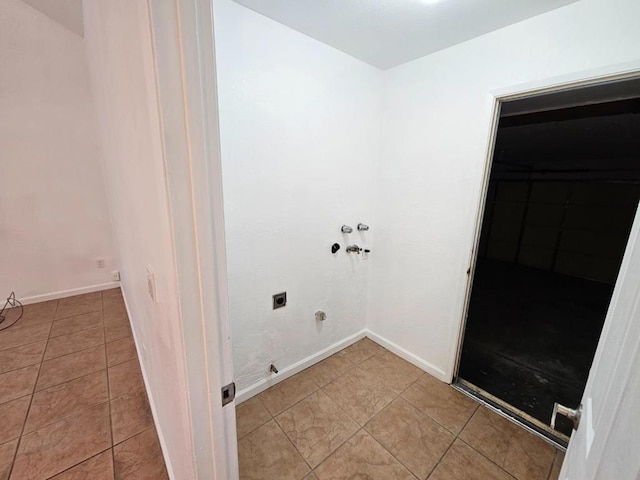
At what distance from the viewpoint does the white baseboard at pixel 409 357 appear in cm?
208

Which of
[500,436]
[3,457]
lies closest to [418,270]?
[500,436]

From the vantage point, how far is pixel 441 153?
1.88 meters

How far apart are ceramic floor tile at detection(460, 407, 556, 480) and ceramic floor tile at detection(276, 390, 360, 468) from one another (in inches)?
29.9

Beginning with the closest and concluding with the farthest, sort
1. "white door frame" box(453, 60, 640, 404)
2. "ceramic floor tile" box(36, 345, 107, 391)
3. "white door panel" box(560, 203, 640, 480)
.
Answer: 1. "white door panel" box(560, 203, 640, 480)
2. "white door frame" box(453, 60, 640, 404)
3. "ceramic floor tile" box(36, 345, 107, 391)

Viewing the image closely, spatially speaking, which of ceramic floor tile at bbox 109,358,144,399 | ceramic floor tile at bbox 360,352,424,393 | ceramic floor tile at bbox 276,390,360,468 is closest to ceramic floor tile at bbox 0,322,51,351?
ceramic floor tile at bbox 109,358,144,399

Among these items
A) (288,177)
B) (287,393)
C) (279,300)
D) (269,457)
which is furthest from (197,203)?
(287,393)

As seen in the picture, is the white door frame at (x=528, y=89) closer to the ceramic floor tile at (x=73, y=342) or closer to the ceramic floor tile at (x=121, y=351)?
the ceramic floor tile at (x=121, y=351)

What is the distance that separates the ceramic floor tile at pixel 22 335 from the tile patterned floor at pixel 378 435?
2053 millimetres

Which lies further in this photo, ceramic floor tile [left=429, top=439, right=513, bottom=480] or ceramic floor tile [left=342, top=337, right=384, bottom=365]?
ceramic floor tile [left=342, top=337, right=384, bottom=365]

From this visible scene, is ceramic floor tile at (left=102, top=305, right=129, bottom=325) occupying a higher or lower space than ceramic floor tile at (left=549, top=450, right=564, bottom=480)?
higher

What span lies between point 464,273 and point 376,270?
78 cm

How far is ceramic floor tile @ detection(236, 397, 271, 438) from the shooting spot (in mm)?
1654

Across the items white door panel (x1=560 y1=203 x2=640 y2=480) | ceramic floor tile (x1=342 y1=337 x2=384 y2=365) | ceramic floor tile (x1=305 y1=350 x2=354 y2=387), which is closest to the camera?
white door panel (x1=560 y1=203 x2=640 y2=480)

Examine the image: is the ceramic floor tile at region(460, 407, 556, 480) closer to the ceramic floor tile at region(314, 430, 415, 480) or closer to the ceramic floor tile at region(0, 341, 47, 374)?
the ceramic floor tile at region(314, 430, 415, 480)
